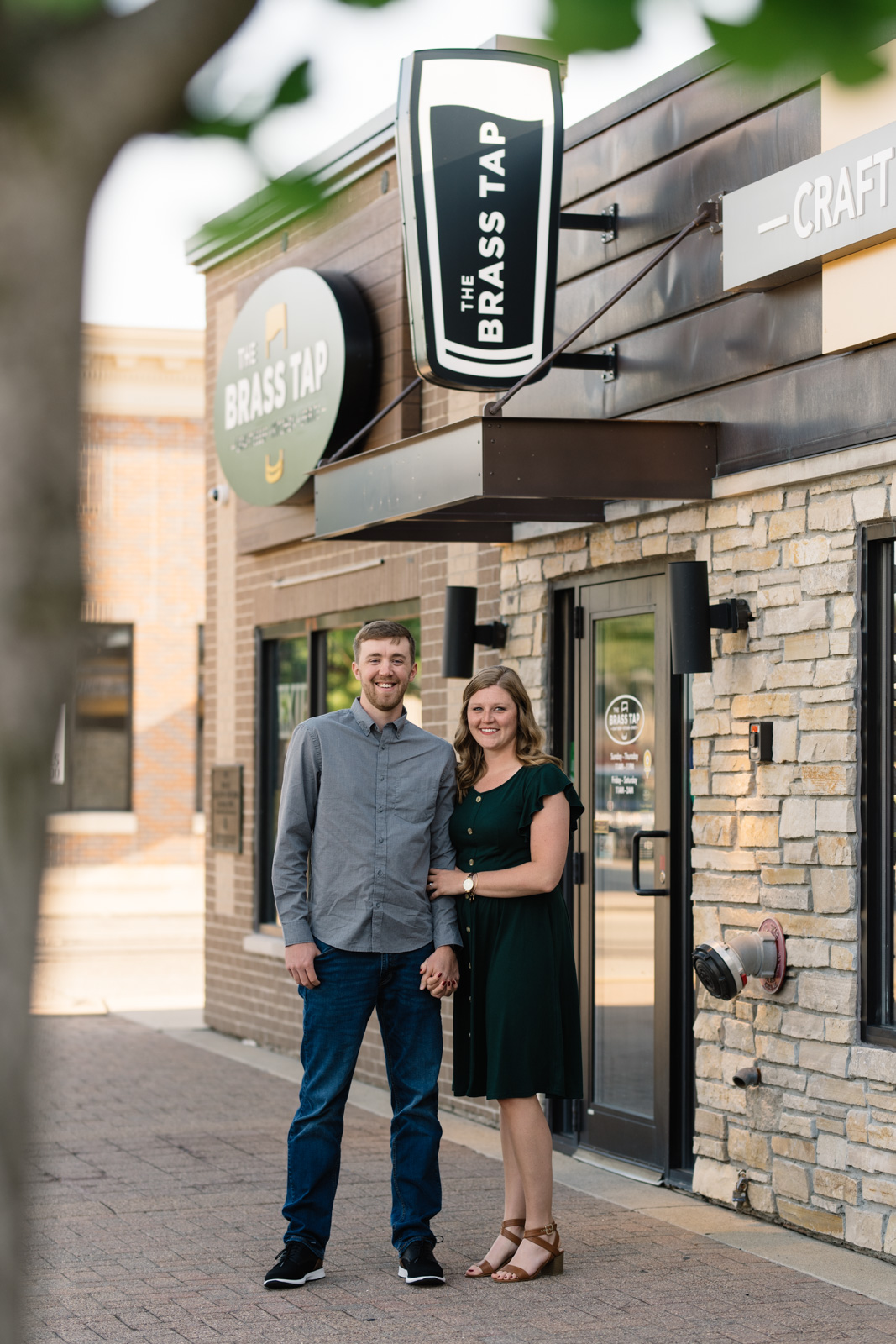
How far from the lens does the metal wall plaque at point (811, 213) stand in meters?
5.49

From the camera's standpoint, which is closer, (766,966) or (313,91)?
(313,91)

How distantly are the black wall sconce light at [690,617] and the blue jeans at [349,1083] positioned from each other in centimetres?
156

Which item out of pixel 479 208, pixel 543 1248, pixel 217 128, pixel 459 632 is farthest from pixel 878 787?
pixel 217 128

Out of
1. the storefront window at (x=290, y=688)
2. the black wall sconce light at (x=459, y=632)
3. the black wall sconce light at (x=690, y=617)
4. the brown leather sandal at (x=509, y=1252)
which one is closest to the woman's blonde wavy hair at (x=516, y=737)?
the black wall sconce light at (x=690, y=617)

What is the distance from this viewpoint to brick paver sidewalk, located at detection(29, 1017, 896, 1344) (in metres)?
4.86

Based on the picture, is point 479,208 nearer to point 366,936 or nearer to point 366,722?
point 366,722

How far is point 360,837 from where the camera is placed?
5.38 meters

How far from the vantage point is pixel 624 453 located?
6410 mm

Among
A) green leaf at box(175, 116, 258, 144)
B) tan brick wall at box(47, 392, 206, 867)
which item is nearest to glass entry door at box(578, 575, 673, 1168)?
green leaf at box(175, 116, 258, 144)

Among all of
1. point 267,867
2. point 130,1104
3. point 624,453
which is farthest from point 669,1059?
point 267,867

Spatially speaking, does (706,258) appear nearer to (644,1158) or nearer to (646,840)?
(646,840)

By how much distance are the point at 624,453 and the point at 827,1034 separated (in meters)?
2.23

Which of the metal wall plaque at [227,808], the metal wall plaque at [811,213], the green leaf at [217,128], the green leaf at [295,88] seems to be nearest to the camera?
the green leaf at [217,128]

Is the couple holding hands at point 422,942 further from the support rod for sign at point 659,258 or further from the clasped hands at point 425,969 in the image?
the support rod for sign at point 659,258
